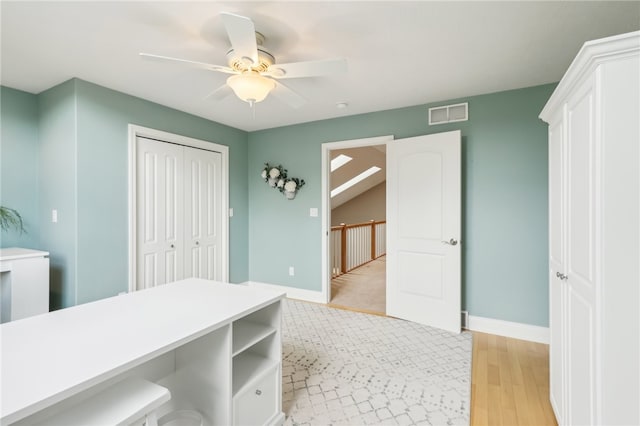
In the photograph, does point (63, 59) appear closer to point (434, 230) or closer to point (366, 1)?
point (366, 1)

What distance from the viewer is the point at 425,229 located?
3.14m

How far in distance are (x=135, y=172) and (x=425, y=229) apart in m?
3.03

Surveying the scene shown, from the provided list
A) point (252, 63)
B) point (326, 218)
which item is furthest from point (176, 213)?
point (252, 63)

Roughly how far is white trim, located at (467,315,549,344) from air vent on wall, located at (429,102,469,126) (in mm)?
→ 2035

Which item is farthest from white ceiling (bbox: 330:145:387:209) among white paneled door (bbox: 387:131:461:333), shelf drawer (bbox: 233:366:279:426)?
shelf drawer (bbox: 233:366:279:426)

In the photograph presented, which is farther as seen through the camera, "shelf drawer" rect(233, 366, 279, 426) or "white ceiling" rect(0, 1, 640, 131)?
"white ceiling" rect(0, 1, 640, 131)

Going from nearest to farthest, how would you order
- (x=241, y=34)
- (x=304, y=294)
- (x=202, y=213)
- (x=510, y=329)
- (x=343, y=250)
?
(x=241, y=34) < (x=510, y=329) < (x=202, y=213) < (x=304, y=294) < (x=343, y=250)

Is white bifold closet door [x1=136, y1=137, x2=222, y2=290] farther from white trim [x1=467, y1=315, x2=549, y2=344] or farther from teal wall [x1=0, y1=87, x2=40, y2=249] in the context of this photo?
white trim [x1=467, y1=315, x2=549, y2=344]

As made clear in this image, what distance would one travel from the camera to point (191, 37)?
1.97 meters

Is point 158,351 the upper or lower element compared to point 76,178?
lower

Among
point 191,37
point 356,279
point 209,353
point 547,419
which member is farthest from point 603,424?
point 356,279

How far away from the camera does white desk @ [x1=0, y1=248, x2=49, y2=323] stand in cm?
237

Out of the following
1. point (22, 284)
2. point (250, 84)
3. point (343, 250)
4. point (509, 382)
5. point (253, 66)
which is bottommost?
point (509, 382)

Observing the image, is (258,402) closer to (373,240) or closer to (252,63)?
(252,63)
